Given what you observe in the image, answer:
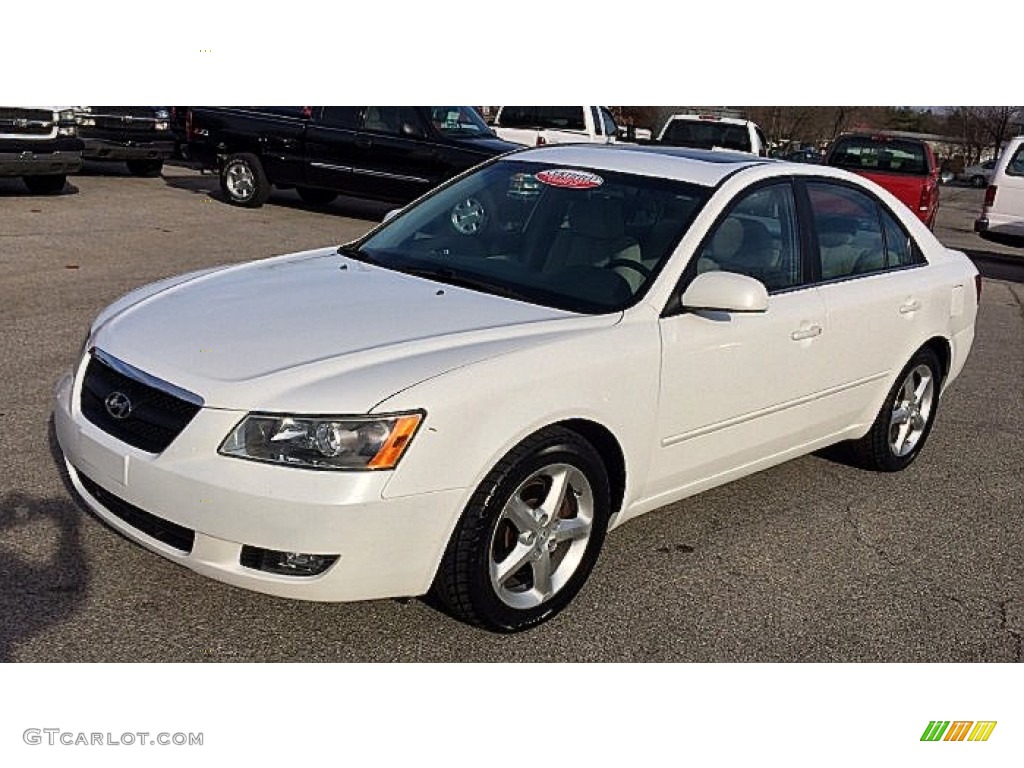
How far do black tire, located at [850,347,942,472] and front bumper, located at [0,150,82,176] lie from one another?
11.1m

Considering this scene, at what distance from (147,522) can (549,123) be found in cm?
1453

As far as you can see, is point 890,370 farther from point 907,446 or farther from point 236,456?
point 236,456

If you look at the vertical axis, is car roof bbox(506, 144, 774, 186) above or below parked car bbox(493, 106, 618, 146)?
above

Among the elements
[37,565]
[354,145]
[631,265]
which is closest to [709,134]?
[354,145]

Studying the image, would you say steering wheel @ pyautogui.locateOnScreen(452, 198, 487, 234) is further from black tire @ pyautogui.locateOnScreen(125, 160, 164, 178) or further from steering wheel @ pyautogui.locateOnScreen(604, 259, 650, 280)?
black tire @ pyautogui.locateOnScreen(125, 160, 164, 178)

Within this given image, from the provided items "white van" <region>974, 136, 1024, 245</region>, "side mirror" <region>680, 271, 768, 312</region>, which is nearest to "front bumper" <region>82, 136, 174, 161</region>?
"white van" <region>974, 136, 1024, 245</region>

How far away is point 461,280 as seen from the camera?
4223 mm

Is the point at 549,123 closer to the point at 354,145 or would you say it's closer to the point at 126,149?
the point at 354,145

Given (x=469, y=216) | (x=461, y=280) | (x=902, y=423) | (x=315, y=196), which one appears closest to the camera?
(x=461, y=280)

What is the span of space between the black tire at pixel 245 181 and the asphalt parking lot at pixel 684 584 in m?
8.35

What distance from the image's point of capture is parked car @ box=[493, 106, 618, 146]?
54.9ft

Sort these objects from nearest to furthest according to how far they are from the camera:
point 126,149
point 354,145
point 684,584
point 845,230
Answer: point 684,584
point 845,230
point 354,145
point 126,149

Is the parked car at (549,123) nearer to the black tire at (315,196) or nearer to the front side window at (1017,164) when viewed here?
the black tire at (315,196)

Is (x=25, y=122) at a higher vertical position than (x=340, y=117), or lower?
lower
